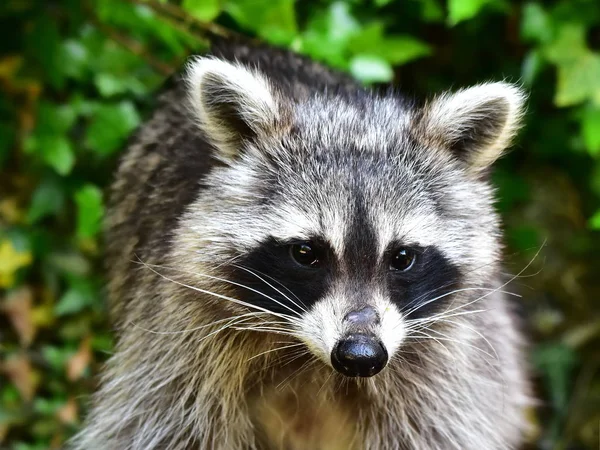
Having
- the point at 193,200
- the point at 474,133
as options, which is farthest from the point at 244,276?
the point at 474,133

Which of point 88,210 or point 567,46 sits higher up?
point 567,46

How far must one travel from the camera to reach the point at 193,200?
2131 mm

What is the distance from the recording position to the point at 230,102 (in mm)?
1984

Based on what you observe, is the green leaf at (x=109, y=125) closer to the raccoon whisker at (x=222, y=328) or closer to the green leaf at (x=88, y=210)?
the green leaf at (x=88, y=210)

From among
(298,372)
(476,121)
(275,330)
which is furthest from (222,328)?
(476,121)

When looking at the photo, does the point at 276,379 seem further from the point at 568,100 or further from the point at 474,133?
the point at 568,100

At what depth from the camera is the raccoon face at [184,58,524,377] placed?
1.82 m

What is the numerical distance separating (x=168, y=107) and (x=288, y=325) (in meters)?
1.04

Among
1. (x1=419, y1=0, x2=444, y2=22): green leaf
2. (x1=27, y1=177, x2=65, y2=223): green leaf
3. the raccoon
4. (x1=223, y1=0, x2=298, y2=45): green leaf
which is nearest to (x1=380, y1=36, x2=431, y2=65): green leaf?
(x1=419, y1=0, x2=444, y2=22): green leaf

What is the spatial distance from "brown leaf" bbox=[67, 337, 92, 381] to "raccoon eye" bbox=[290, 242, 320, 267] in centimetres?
140

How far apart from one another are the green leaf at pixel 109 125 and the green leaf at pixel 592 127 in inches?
57.2

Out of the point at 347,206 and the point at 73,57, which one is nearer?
the point at 347,206

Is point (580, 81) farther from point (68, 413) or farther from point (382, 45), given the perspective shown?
point (68, 413)

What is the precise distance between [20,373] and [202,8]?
1396 millimetres
